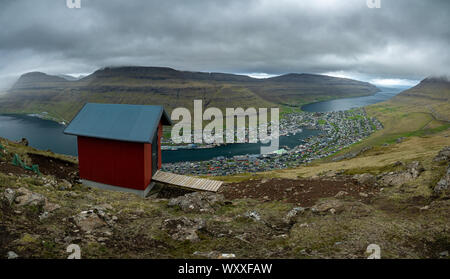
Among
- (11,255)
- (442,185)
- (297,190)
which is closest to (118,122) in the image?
(11,255)

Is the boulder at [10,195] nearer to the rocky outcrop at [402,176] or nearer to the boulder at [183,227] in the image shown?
the boulder at [183,227]

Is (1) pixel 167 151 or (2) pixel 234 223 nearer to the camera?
(2) pixel 234 223

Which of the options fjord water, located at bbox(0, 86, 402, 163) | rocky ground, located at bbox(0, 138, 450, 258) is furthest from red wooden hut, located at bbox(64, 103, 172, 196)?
fjord water, located at bbox(0, 86, 402, 163)

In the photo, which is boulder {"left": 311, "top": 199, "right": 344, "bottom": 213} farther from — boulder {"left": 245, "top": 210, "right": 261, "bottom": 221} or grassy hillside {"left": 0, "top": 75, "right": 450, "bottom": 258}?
boulder {"left": 245, "top": 210, "right": 261, "bottom": 221}

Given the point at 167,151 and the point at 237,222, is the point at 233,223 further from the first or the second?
the point at 167,151
